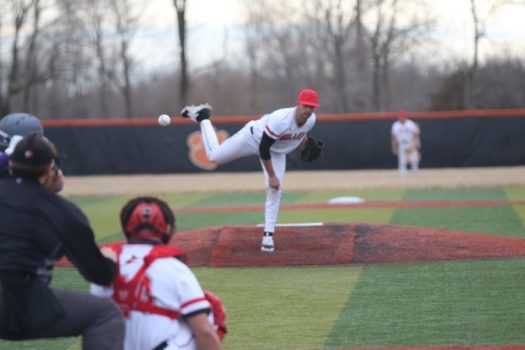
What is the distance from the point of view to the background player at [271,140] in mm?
11047

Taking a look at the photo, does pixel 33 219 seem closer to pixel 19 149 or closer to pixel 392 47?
pixel 19 149

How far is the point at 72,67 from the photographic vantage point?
4691 centimetres

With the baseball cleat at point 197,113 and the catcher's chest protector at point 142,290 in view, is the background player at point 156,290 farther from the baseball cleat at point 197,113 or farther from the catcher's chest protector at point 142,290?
the baseball cleat at point 197,113

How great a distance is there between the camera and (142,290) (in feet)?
14.4

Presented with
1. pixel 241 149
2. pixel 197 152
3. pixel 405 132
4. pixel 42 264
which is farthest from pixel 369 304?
pixel 197 152

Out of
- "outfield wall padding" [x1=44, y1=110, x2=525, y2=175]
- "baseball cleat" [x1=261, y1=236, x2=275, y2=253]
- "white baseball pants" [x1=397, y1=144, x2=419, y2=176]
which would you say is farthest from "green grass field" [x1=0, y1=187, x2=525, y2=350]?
"outfield wall padding" [x1=44, y1=110, x2=525, y2=175]

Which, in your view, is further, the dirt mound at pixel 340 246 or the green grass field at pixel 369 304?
the dirt mound at pixel 340 246

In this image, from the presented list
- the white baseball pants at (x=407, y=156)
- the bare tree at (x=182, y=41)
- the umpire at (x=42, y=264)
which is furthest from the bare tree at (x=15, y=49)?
the umpire at (x=42, y=264)

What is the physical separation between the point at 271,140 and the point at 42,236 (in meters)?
6.79

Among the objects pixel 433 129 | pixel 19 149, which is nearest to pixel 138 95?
pixel 433 129

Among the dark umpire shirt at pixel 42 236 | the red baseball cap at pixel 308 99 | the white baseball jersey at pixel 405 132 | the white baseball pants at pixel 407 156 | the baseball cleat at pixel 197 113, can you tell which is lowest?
the white baseball pants at pixel 407 156

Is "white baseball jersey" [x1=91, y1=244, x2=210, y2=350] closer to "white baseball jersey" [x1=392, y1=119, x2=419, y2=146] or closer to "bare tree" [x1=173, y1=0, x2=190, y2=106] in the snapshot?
"white baseball jersey" [x1=392, y1=119, x2=419, y2=146]

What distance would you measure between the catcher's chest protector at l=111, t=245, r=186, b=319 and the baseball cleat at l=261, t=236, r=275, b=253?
699 cm

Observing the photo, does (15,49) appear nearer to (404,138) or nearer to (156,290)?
(404,138)
